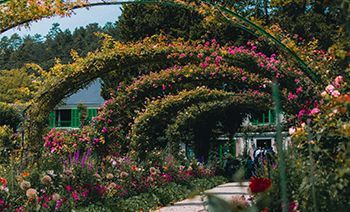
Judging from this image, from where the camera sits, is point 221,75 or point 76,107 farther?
point 76,107

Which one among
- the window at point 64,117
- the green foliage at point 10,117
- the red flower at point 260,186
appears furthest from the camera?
the window at point 64,117

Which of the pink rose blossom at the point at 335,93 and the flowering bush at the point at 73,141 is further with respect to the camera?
the flowering bush at the point at 73,141

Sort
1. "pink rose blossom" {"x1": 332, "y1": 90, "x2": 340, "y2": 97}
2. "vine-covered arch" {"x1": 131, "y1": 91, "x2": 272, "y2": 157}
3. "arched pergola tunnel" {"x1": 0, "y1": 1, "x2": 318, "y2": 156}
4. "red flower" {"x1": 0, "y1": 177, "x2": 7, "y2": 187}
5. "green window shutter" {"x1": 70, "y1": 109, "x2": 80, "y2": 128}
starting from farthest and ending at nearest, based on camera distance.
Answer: "green window shutter" {"x1": 70, "y1": 109, "x2": 80, "y2": 128}
"vine-covered arch" {"x1": 131, "y1": 91, "x2": 272, "y2": 157}
"arched pergola tunnel" {"x1": 0, "y1": 1, "x2": 318, "y2": 156}
"red flower" {"x1": 0, "y1": 177, "x2": 7, "y2": 187}
"pink rose blossom" {"x1": 332, "y1": 90, "x2": 340, "y2": 97}

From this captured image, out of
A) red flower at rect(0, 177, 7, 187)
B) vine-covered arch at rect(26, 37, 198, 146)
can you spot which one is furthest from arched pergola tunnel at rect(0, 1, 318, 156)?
red flower at rect(0, 177, 7, 187)

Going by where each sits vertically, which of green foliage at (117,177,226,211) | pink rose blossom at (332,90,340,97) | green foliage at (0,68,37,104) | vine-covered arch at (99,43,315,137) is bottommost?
green foliage at (117,177,226,211)

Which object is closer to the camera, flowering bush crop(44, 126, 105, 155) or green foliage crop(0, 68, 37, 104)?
flowering bush crop(44, 126, 105, 155)

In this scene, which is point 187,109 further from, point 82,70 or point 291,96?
point 82,70

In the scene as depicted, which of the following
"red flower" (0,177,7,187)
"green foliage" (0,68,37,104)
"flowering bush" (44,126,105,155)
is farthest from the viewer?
→ "green foliage" (0,68,37,104)

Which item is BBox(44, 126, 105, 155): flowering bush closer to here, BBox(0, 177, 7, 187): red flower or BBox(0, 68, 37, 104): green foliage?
BBox(0, 177, 7, 187): red flower

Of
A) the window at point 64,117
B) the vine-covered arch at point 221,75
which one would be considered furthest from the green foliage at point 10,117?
the vine-covered arch at point 221,75

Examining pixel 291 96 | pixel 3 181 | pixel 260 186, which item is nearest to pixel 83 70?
pixel 3 181

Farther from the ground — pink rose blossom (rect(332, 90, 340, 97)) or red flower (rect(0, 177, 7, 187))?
pink rose blossom (rect(332, 90, 340, 97))

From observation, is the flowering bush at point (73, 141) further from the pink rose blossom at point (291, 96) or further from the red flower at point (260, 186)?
the red flower at point (260, 186)

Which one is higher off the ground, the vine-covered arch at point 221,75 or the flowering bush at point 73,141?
the vine-covered arch at point 221,75
